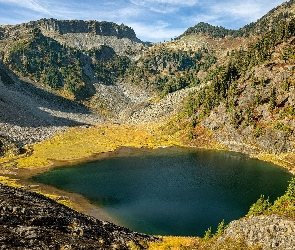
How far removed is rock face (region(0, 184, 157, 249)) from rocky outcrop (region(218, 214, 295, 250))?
51.9 feet

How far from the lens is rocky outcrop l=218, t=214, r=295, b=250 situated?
33562mm

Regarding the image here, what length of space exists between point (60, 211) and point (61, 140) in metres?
93.7

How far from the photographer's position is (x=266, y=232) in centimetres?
3541

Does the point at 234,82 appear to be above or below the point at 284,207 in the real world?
above

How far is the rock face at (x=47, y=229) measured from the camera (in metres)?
32.8

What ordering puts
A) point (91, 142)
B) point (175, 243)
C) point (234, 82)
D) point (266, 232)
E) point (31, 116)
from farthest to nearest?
point (31, 116)
point (234, 82)
point (91, 142)
point (175, 243)
point (266, 232)

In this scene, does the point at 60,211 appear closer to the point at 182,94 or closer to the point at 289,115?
the point at 289,115

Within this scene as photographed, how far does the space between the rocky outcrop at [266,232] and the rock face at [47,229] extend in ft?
51.9

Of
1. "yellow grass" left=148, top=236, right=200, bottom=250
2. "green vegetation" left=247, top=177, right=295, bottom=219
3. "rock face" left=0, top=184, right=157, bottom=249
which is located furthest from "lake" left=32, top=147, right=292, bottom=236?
"green vegetation" left=247, top=177, right=295, bottom=219

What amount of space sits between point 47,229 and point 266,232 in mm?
27811

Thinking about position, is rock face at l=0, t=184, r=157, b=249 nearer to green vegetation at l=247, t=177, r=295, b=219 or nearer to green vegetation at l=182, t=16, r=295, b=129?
green vegetation at l=247, t=177, r=295, b=219

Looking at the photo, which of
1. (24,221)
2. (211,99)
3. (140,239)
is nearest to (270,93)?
(211,99)

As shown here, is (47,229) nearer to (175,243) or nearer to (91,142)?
(175,243)

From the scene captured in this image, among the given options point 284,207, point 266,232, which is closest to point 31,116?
point 284,207
